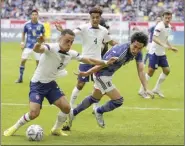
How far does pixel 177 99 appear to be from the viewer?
1484 cm

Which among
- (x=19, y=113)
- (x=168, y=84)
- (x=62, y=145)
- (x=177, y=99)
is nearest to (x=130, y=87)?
(x=168, y=84)

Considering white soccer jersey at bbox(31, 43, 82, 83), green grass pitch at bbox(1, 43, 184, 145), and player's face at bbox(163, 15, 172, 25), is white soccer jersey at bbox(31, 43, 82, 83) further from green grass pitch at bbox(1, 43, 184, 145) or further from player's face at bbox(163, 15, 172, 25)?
player's face at bbox(163, 15, 172, 25)

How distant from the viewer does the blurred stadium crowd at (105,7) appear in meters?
43.1

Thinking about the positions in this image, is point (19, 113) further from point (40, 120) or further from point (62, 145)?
point (62, 145)

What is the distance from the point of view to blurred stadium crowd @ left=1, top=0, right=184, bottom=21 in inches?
1698

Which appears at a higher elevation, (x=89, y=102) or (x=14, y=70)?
(x=89, y=102)

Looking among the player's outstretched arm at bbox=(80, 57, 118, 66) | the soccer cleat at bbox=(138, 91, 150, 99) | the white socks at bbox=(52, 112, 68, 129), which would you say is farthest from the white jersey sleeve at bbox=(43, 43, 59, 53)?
the soccer cleat at bbox=(138, 91, 150, 99)

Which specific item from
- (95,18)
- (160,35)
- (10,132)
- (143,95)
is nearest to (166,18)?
(160,35)

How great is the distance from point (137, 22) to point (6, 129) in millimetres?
30061

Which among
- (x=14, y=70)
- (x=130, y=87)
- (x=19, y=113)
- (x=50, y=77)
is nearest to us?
(x=50, y=77)

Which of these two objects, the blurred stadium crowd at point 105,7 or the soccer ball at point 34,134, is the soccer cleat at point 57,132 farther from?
the blurred stadium crowd at point 105,7

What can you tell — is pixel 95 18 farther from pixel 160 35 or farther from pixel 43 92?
pixel 160 35

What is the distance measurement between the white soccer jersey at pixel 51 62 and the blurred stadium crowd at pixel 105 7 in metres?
33.2

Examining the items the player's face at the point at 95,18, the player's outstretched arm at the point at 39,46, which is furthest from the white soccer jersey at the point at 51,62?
the player's face at the point at 95,18
